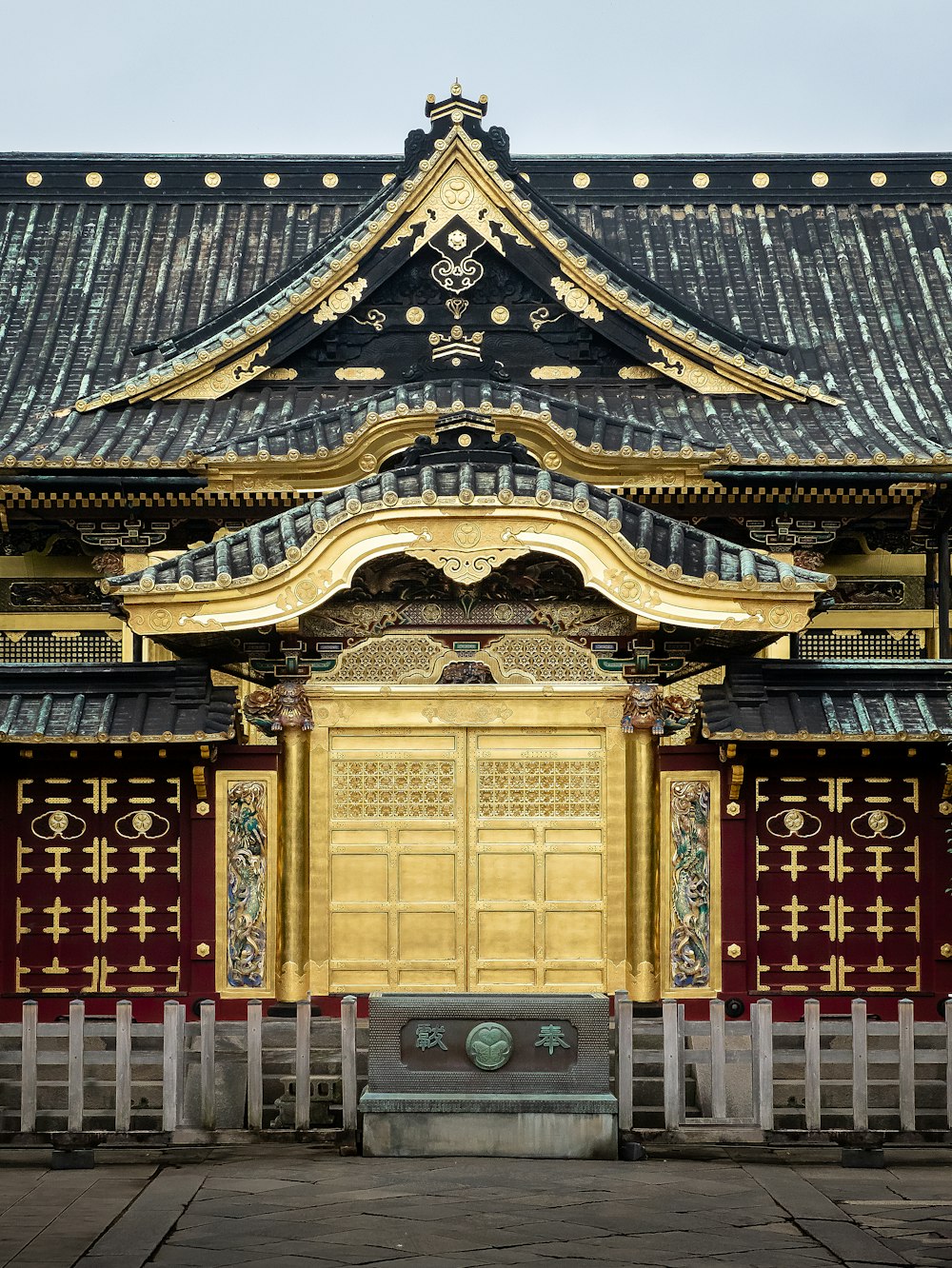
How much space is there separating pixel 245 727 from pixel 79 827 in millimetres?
1687

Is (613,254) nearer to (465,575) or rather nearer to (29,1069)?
(465,575)

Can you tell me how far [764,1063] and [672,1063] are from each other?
652mm

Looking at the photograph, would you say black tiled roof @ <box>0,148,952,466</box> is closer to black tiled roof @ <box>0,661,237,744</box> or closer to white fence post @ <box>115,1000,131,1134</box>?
black tiled roof @ <box>0,661,237,744</box>

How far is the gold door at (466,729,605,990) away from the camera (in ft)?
49.1

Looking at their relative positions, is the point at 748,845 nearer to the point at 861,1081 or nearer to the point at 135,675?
the point at 861,1081

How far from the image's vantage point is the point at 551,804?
15.0m

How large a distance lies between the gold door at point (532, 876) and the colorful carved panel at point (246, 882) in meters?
1.71

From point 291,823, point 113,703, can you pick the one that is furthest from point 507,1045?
point 113,703

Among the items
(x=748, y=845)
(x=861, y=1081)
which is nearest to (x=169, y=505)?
(x=748, y=845)

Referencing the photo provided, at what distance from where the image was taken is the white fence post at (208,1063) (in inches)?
496

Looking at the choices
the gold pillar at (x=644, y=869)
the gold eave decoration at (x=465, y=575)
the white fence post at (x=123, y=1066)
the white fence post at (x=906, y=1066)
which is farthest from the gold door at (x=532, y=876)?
the white fence post at (x=123, y=1066)

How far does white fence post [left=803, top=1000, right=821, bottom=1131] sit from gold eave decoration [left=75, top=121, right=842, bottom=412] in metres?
9.50

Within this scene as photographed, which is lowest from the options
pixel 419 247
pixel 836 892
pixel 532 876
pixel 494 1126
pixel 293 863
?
pixel 494 1126

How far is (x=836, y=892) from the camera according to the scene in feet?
49.8
